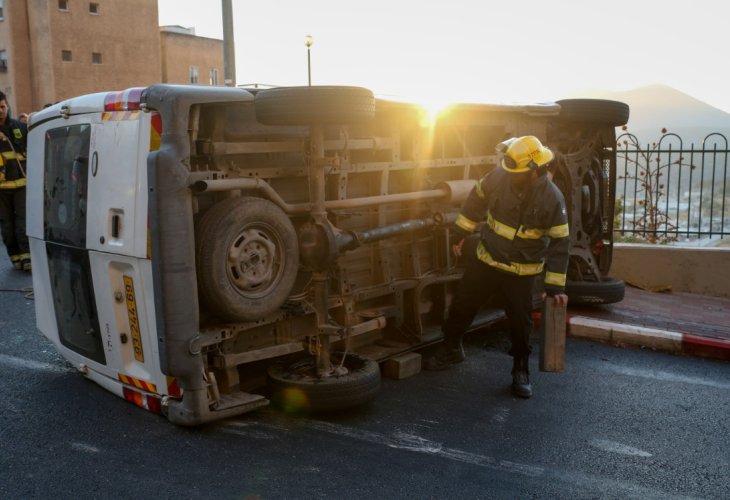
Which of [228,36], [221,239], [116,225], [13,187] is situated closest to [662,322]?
[221,239]

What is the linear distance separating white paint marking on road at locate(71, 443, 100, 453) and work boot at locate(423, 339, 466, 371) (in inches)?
100

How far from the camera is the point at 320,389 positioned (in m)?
4.54

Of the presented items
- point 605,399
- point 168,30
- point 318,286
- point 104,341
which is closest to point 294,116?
point 318,286

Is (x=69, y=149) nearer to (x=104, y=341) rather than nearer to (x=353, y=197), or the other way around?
(x=104, y=341)

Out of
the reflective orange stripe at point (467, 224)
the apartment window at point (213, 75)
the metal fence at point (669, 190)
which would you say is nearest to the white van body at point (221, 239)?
the reflective orange stripe at point (467, 224)

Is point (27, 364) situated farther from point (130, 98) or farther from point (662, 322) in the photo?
point (662, 322)

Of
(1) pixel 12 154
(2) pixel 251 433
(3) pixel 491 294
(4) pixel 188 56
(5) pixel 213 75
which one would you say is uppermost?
(4) pixel 188 56

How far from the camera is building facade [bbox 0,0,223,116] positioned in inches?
1801

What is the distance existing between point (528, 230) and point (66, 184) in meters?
3.10

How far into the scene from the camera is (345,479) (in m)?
3.84

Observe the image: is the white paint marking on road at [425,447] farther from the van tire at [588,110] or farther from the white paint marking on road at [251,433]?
the van tire at [588,110]

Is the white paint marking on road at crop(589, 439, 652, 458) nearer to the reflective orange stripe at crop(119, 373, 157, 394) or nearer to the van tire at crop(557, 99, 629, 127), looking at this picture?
the reflective orange stripe at crop(119, 373, 157, 394)

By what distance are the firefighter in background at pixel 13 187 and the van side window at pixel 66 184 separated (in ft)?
15.3

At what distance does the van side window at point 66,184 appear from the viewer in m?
4.62
